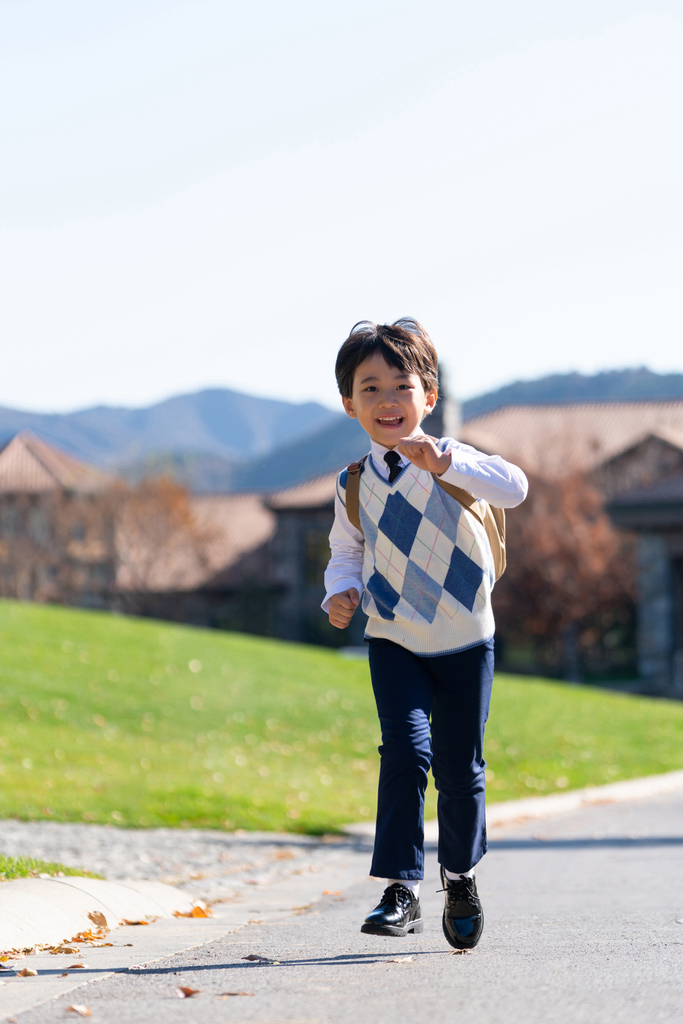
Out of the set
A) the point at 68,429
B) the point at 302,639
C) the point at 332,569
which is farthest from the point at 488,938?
the point at 302,639

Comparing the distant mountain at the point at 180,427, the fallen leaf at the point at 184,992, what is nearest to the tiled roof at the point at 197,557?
the distant mountain at the point at 180,427

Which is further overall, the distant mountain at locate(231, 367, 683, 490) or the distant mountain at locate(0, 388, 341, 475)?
the distant mountain at locate(231, 367, 683, 490)

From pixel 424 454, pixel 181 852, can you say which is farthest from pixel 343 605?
pixel 181 852

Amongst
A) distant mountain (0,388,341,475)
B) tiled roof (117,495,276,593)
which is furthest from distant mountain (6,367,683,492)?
tiled roof (117,495,276,593)

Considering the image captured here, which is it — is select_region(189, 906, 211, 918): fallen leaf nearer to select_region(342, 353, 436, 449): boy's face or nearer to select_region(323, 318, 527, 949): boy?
select_region(323, 318, 527, 949): boy

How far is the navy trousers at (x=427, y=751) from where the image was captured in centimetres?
375

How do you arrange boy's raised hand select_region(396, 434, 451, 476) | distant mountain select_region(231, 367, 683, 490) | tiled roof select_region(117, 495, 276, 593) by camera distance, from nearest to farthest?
1. boy's raised hand select_region(396, 434, 451, 476)
2. tiled roof select_region(117, 495, 276, 593)
3. distant mountain select_region(231, 367, 683, 490)

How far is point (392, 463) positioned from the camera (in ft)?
12.8

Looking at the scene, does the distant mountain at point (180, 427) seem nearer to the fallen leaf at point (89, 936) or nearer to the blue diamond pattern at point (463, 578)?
the fallen leaf at point (89, 936)

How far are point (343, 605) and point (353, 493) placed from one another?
380 millimetres

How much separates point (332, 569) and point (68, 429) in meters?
13.6

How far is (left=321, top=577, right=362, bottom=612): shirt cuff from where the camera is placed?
3934mm

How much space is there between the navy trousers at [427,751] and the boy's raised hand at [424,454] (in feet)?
2.04

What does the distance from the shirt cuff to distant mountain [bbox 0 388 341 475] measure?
9.86 m
